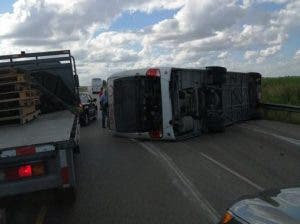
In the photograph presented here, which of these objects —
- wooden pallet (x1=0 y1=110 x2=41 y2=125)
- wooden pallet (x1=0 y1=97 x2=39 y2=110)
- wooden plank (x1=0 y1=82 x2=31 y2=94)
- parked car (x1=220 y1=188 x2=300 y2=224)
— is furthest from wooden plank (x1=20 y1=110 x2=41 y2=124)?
parked car (x1=220 y1=188 x2=300 y2=224)

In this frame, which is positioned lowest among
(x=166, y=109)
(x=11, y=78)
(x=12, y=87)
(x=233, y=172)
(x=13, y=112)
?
(x=233, y=172)

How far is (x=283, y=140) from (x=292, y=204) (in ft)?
43.3

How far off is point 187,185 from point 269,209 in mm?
6030

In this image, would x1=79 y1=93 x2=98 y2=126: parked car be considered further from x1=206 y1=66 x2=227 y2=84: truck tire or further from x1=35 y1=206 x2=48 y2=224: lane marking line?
x1=35 y1=206 x2=48 y2=224: lane marking line

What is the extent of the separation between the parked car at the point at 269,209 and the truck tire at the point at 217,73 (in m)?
16.2

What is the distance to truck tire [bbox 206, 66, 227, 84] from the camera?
21.0m

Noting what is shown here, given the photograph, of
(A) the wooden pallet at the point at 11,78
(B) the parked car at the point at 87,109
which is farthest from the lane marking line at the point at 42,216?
(B) the parked car at the point at 87,109

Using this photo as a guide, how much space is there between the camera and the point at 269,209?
4.36 m

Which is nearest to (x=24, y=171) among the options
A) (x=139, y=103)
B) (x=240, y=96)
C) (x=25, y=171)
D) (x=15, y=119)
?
(x=25, y=171)

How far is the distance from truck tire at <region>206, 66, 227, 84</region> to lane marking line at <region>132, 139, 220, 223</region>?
5368mm

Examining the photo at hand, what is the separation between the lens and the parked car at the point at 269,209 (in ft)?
13.5

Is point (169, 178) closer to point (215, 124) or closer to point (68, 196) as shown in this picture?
point (68, 196)

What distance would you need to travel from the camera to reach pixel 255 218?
4.27 m

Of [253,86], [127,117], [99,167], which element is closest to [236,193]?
[99,167]
